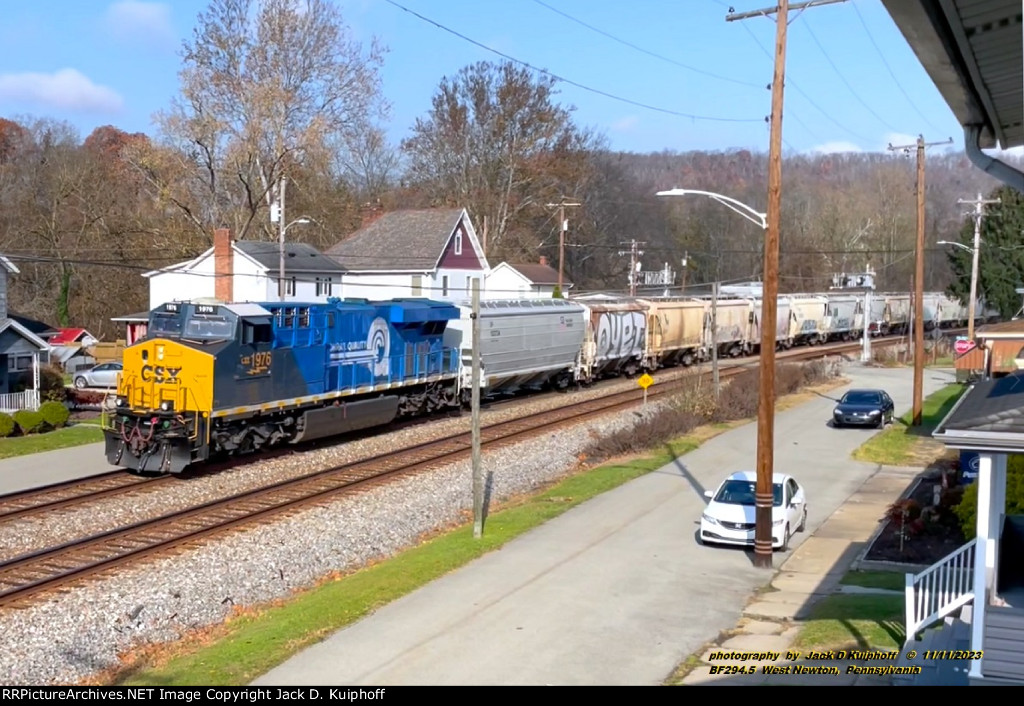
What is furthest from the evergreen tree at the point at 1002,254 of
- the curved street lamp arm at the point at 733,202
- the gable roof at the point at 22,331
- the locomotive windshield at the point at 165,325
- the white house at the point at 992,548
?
the white house at the point at 992,548

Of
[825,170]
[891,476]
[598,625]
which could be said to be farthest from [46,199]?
[825,170]

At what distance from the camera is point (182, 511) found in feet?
65.3

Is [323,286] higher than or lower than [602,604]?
higher

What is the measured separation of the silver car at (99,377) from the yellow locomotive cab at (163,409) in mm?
22852

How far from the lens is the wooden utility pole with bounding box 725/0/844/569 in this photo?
17469mm

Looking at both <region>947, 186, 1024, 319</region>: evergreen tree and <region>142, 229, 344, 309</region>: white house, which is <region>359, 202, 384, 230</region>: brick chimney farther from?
<region>947, 186, 1024, 319</region>: evergreen tree

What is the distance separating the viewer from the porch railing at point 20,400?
36438 millimetres

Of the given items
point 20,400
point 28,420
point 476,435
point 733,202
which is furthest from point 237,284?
point 476,435

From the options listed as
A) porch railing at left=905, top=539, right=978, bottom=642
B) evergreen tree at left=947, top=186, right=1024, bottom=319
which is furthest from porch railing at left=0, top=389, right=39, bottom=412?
evergreen tree at left=947, top=186, right=1024, bottom=319

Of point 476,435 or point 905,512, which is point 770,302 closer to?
point 905,512

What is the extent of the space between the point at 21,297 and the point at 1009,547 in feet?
220

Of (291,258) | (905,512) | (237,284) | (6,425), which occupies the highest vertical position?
(291,258)

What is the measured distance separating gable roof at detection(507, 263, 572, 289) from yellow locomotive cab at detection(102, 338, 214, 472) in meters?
54.0

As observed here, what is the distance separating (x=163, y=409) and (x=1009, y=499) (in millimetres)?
17270
